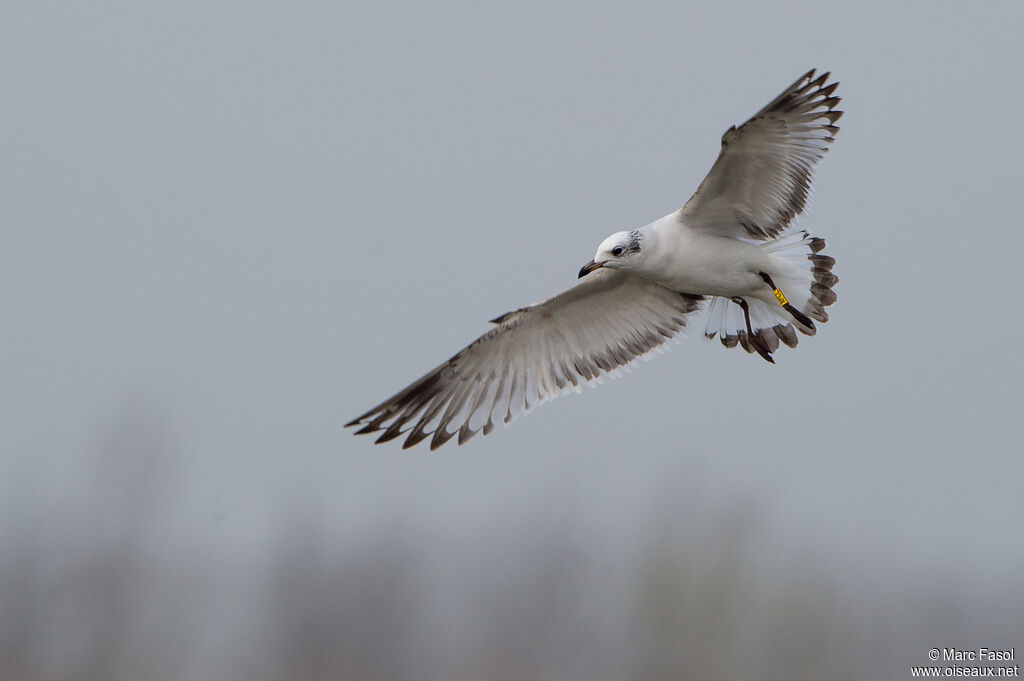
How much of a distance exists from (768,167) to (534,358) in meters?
2.04

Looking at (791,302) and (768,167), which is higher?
(768,167)

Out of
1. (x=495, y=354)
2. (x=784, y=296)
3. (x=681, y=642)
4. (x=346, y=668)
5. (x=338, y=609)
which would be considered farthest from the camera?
(x=338, y=609)

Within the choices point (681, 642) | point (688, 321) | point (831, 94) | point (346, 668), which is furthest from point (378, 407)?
point (346, 668)

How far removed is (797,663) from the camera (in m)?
27.2

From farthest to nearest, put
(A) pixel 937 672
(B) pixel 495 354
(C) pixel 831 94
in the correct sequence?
(A) pixel 937 672, (B) pixel 495 354, (C) pixel 831 94

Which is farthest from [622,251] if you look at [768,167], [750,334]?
[750,334]

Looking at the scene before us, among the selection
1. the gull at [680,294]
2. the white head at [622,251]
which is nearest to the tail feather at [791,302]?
the gull at [680,294]

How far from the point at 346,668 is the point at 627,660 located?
7.96 metres

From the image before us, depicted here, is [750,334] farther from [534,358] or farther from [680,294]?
[534,358]

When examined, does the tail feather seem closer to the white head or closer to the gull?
the gull

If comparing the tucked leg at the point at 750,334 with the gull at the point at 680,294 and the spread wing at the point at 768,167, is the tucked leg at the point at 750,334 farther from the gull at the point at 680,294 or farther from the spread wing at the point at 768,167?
the spread wing at the point at 768,167

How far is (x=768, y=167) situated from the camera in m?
8.25

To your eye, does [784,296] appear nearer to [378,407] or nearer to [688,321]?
[688,321]


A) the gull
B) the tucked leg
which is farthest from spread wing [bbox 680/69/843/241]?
the tucked leg
